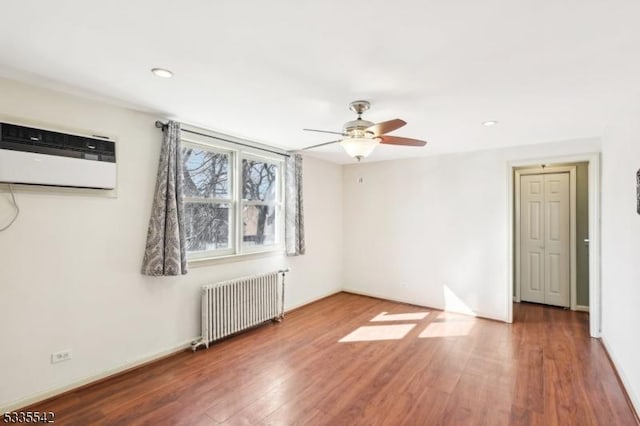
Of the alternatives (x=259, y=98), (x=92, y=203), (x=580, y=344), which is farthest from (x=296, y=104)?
(x=580, y=344)

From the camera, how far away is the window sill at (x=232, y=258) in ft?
10.8

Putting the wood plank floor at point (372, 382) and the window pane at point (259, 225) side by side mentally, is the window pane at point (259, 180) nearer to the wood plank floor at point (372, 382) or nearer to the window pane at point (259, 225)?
the window pane at point (259, 225)

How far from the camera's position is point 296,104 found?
2.62m

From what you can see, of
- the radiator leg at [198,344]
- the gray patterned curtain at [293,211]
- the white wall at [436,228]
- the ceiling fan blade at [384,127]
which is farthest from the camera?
the gray patterned curtain at [293,211]

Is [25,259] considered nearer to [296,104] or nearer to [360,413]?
[296,104]

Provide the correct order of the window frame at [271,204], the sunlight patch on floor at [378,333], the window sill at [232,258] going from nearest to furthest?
the window sill at [232,258]
the sunlight patch on floor at [378,333]
the window frame at [271,204]

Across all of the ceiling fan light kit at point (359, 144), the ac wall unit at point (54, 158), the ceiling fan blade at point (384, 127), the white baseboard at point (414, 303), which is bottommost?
the white baseboard at point (414, 303)

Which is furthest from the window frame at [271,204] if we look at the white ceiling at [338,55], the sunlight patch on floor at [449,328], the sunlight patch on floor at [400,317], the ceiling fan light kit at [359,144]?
the sunlight patch on floor at [449,328]

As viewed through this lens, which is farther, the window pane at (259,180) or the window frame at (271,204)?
the window pane at (259,180)

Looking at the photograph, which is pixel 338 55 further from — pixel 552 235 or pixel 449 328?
pixel 552 235

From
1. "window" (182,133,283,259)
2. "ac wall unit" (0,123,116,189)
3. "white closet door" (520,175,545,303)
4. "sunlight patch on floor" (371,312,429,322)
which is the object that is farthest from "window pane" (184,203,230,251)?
"white closet door" (520,175,545,303)

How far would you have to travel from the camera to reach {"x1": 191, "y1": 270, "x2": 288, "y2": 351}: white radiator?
3.27 meters

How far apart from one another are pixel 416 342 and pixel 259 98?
297 centimetres

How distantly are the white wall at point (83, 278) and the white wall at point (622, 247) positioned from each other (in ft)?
12.4
